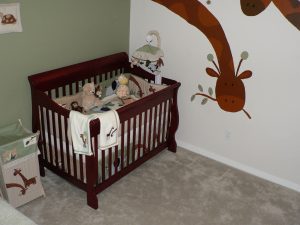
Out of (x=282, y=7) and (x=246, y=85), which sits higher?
(x=282, y=7)

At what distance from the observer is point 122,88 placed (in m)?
3.20

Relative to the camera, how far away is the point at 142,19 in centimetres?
348

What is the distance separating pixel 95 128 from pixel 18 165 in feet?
2.11

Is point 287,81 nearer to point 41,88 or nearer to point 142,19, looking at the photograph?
point 142,19

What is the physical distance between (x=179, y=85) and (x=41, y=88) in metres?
1.24

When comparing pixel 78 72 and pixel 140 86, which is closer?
pixel 78 72

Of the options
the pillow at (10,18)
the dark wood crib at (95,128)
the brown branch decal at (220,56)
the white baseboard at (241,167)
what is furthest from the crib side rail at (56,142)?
the brown branch decal at (220,56)

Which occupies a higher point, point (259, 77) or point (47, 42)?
point (47, 42)

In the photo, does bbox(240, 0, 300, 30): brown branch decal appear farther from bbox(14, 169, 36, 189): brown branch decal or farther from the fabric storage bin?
bbox(14, 169, 36, 189): brown branch decal

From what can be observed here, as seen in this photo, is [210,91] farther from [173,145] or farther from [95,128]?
[95,128]

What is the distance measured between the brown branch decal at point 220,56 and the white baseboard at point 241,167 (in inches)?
20.2

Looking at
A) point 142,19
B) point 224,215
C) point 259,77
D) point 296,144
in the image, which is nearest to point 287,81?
point 259,77

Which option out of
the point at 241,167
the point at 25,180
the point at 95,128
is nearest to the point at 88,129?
the point at 95,128

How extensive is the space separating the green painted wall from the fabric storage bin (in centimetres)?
14
